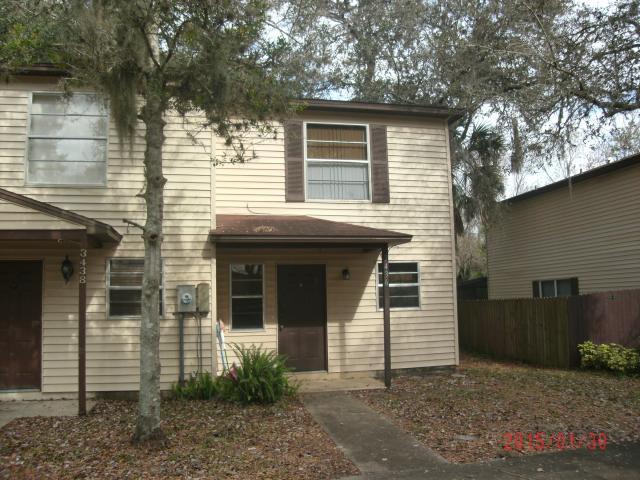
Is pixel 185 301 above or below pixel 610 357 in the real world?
above

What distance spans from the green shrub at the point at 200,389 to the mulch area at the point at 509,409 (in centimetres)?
238

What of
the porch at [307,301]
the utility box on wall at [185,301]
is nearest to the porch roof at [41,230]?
the utility box on wall at [185,301]

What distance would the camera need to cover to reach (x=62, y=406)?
850cm

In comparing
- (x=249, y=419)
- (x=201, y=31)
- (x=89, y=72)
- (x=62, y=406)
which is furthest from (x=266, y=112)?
(x=62, y=406)

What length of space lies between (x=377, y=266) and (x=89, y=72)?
6.43 meters

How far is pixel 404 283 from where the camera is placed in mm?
11297

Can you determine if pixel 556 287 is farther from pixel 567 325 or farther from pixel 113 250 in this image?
pixel 113 250

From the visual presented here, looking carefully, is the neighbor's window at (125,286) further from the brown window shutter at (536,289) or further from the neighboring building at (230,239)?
the brown window shutter at (536,289)

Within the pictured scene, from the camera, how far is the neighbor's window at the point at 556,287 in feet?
50.0

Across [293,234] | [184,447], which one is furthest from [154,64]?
[184,447]

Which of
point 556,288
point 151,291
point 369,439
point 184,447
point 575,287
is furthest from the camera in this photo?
point 556,288

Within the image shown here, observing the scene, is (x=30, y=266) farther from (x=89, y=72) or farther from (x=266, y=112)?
(x=266, y=112)
